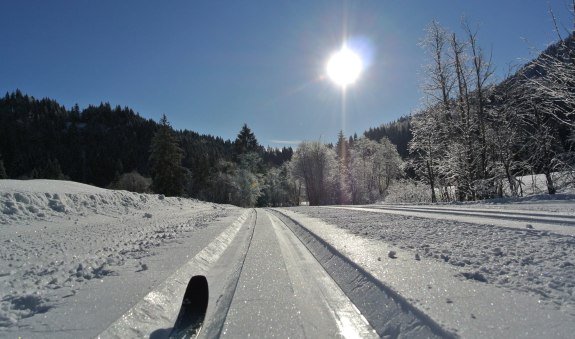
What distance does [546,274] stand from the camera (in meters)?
3.23

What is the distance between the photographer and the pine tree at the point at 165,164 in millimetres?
45969

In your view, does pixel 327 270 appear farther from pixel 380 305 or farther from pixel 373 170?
pixel 373 170

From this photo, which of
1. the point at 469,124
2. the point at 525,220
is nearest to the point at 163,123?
the point at 469,124

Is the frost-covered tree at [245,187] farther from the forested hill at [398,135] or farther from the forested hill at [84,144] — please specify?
the forested hill at [398,135]

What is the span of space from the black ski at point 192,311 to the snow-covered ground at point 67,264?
0.48 metres

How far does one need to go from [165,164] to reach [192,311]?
4593 centimetres

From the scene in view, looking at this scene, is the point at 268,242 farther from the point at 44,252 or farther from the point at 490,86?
the point at 490,86

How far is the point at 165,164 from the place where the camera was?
1822 inches

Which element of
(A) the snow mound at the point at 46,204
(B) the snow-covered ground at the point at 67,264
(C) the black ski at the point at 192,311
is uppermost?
(A) the snow mound at the point at 46,204

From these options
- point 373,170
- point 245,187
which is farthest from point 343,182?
point 245,187

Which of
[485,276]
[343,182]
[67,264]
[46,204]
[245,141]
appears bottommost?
[485,276]

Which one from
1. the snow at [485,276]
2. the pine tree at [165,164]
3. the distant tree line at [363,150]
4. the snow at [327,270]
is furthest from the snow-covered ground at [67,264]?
the pine tree at [165,164]

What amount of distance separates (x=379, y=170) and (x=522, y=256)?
63.4 meters

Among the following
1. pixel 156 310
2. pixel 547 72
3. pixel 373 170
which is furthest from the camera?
pixel 373 170
